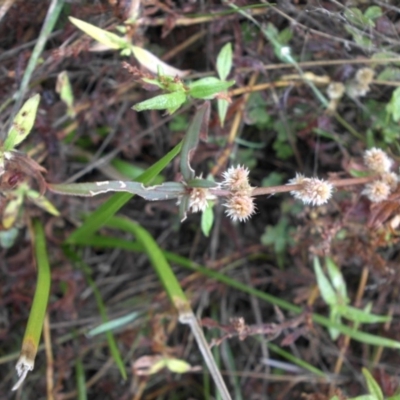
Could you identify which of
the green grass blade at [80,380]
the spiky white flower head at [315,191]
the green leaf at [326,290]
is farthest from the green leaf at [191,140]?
the green grass blade at [80,380]

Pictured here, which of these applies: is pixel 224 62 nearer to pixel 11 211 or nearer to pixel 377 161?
pixel 377 161

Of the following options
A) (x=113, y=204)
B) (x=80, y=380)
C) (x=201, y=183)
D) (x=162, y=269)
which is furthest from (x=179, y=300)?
(x=80, y=380)

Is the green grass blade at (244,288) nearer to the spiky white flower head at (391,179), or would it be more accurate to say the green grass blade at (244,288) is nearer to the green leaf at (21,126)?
the spiky white flower head at (391,179)

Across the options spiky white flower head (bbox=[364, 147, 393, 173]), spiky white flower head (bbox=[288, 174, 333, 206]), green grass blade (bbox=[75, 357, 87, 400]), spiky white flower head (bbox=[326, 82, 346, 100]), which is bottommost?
green grass blade (bbox=[75, 357, 87, 400])

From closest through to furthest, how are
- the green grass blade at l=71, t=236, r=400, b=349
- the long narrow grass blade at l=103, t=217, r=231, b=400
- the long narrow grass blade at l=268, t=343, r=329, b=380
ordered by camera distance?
1. the long narrow grass blade at l=103, t=217, r=231, b=400
2. the green grass blade at l=71, t=236, r=400, b=349
3. the long narrow grass blade at l=268, t=343, r=329, b=380

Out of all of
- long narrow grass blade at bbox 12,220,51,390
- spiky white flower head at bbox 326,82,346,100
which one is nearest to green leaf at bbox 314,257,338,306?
spiky white flower head at bbox 326,82,346,100

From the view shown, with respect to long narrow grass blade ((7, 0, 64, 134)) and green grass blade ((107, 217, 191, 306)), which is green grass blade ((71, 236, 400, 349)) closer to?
green grass blade ((107, 217, 191, 306))

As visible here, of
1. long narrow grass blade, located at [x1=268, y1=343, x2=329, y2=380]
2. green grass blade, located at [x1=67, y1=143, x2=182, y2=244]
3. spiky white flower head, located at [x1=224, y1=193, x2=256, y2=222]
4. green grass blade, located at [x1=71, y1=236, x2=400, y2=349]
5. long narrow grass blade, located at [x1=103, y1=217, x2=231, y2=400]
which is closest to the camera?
spiky white flower head, located at [x1=224, y1=193, x2=256, y2=222]

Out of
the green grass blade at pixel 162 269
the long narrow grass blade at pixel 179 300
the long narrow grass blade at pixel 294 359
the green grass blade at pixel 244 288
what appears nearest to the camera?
the long narrow grass blade at pixel 179 300
